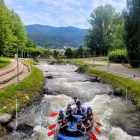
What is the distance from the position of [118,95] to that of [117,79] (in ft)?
12.3

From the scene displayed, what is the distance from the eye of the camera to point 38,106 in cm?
1366

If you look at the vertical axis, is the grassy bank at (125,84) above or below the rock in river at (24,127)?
above

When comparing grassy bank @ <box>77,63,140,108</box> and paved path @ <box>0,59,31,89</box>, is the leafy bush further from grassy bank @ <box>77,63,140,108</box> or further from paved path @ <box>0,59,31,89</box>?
paved path @ <box>0,59,31,89</box>

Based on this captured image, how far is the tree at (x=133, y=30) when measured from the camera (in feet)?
90.8

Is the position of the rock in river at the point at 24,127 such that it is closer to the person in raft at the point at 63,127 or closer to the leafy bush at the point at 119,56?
the person in raft at the point at 63,127

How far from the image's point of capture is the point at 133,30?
92.0 feet

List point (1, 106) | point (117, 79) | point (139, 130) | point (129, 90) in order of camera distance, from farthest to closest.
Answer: point (117, 79), point (129, 90), point (1, 106), point (139, 130)

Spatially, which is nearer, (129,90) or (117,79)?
(129,90)

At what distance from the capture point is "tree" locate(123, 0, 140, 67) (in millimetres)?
27678

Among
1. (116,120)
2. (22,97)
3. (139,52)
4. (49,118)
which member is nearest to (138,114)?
(116,120)

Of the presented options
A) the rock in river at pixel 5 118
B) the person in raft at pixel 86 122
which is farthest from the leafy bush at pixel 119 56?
the rock in river at pixel 5 118

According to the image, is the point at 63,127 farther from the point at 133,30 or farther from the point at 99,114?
the point at 133,30

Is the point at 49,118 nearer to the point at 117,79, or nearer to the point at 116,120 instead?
the point at 116,120

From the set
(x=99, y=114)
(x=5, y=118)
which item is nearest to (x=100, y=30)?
(x=99, y=114)
